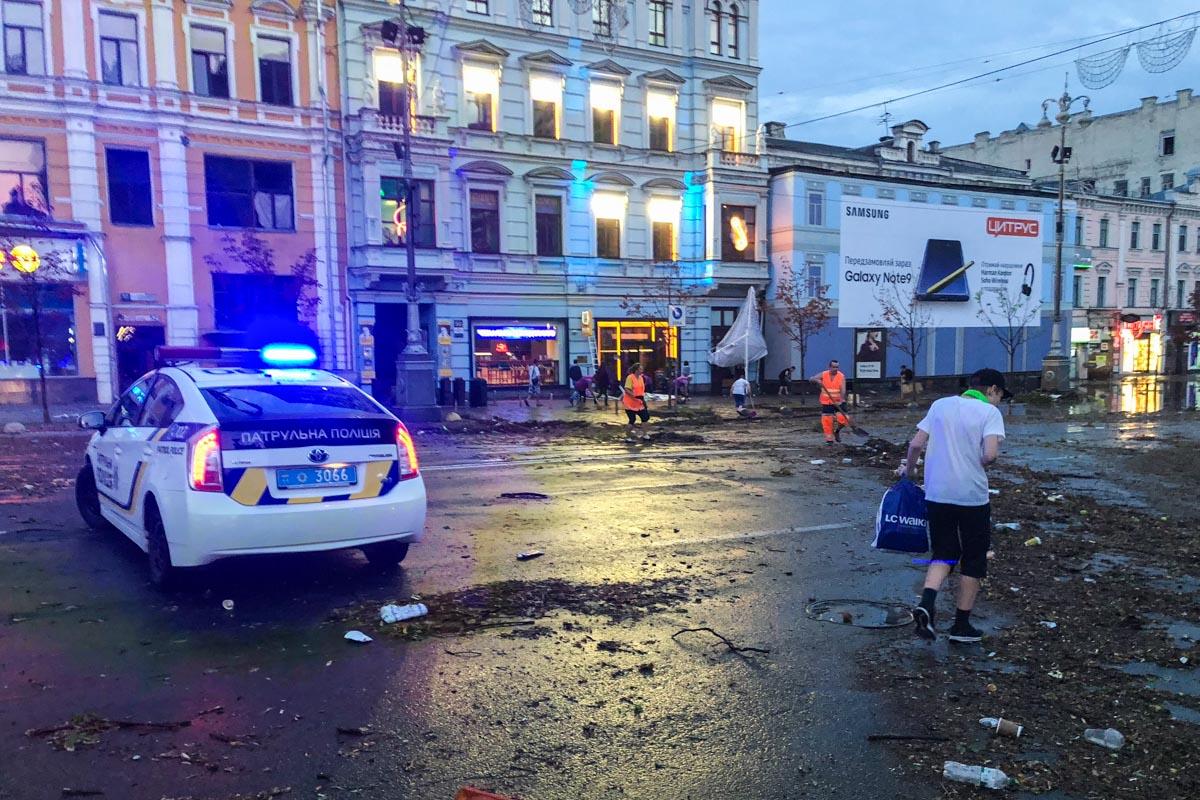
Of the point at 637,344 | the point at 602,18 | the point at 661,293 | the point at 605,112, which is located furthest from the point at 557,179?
the point at 637,344

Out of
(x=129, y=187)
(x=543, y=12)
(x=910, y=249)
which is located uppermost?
(x=543, y=12)

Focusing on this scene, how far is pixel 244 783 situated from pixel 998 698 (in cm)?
366

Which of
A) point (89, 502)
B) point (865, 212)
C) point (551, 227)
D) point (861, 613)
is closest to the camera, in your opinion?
point (861, 613)

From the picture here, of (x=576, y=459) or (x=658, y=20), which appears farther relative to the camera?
(x=658, y=20)

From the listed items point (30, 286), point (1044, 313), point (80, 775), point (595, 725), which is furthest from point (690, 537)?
point (1044, 313)

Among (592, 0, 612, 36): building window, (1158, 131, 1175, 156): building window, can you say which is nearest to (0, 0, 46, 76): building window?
(592, 0, 612, 36): building window

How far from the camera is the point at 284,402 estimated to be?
239 inches

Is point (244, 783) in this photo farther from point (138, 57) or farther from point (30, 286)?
point (138, 57)

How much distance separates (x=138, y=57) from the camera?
25.6 meters

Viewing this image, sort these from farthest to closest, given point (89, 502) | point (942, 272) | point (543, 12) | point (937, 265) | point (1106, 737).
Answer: point (942, 272), point (937, 265), point (543, 12), point (89, 502), point (1106, 737)

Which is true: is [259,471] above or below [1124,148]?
below

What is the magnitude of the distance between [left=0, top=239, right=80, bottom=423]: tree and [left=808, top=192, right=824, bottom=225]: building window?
91.6ft

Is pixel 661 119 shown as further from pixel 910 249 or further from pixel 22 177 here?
pixel 22 177

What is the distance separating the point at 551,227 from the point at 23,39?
1788 cm
